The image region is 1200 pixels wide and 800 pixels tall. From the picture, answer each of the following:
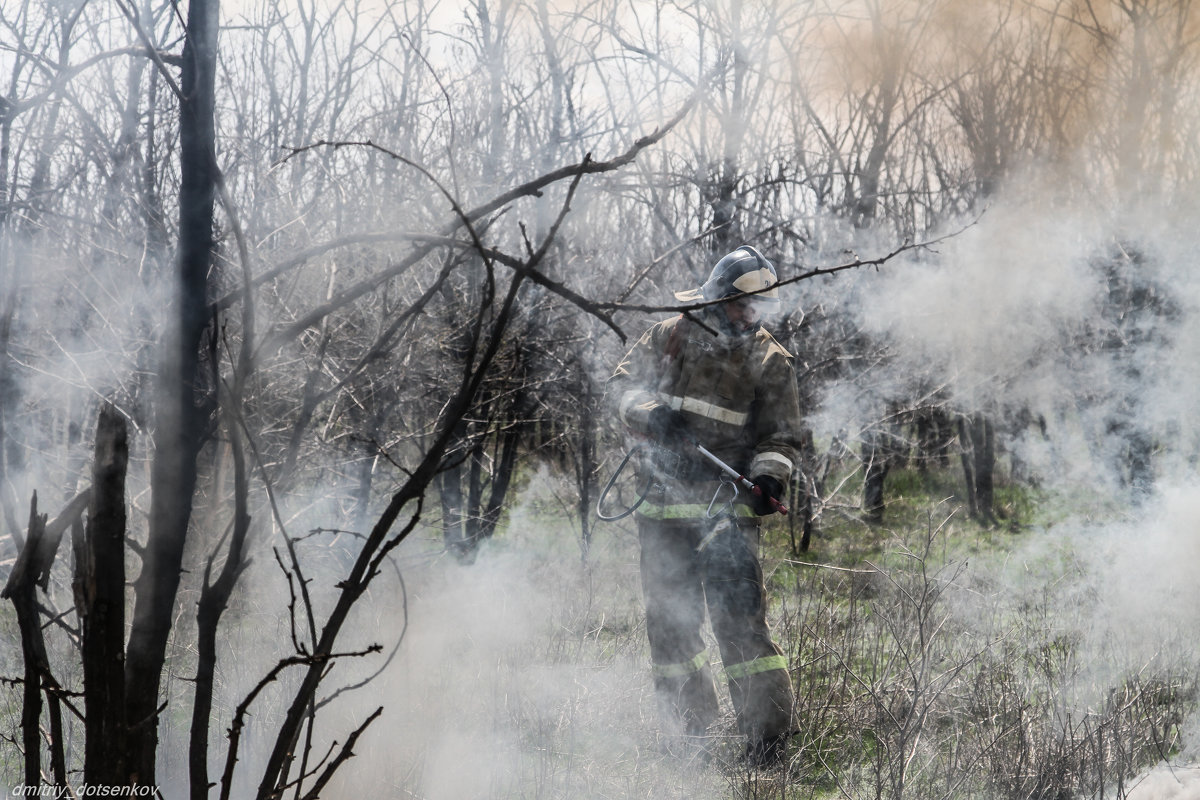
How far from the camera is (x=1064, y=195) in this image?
741cm

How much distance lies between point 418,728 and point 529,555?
4231 millimetres

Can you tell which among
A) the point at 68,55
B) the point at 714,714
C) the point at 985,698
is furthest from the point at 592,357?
the point at 68,55

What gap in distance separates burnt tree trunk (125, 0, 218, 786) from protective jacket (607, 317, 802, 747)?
106 inches

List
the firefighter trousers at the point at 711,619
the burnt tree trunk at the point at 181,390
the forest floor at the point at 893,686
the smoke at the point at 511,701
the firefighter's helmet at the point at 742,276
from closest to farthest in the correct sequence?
the burnt tree trunk at the point at 181,390 → the forest floor at the point at 893,686 → the smoke at the point at 511,701 → the firefighter trousers at the point at 711,619 → the firefighter's helmet at the point at 742,276

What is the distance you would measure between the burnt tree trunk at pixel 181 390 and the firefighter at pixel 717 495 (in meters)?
2.57

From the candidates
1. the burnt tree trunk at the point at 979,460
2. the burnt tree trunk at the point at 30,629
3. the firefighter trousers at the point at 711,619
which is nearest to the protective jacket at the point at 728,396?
the firefighter trousers at the point at 711,619

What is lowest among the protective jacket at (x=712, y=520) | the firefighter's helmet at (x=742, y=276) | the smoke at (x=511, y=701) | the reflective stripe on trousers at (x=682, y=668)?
the smoke at (x=511, y=701)

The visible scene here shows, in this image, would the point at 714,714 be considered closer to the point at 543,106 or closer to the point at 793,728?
the point at 793,728

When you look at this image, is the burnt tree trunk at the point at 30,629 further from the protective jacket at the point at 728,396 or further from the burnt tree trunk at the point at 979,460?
the burnt tree trunk at the point at 979,460

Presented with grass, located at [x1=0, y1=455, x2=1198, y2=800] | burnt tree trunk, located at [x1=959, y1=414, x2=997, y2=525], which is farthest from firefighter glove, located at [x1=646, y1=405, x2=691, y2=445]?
burnt tree trunk, located at [x1=959, y1=414, x2=997, y2=525]

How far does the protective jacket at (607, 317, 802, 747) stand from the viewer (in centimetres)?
379

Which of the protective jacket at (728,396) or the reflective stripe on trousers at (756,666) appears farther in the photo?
the protective jacket at (728,396)

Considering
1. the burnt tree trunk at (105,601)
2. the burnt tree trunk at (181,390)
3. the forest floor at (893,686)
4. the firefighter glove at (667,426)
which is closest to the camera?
the burnt tree trunk at (105,601)

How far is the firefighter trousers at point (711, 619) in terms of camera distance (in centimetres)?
370
